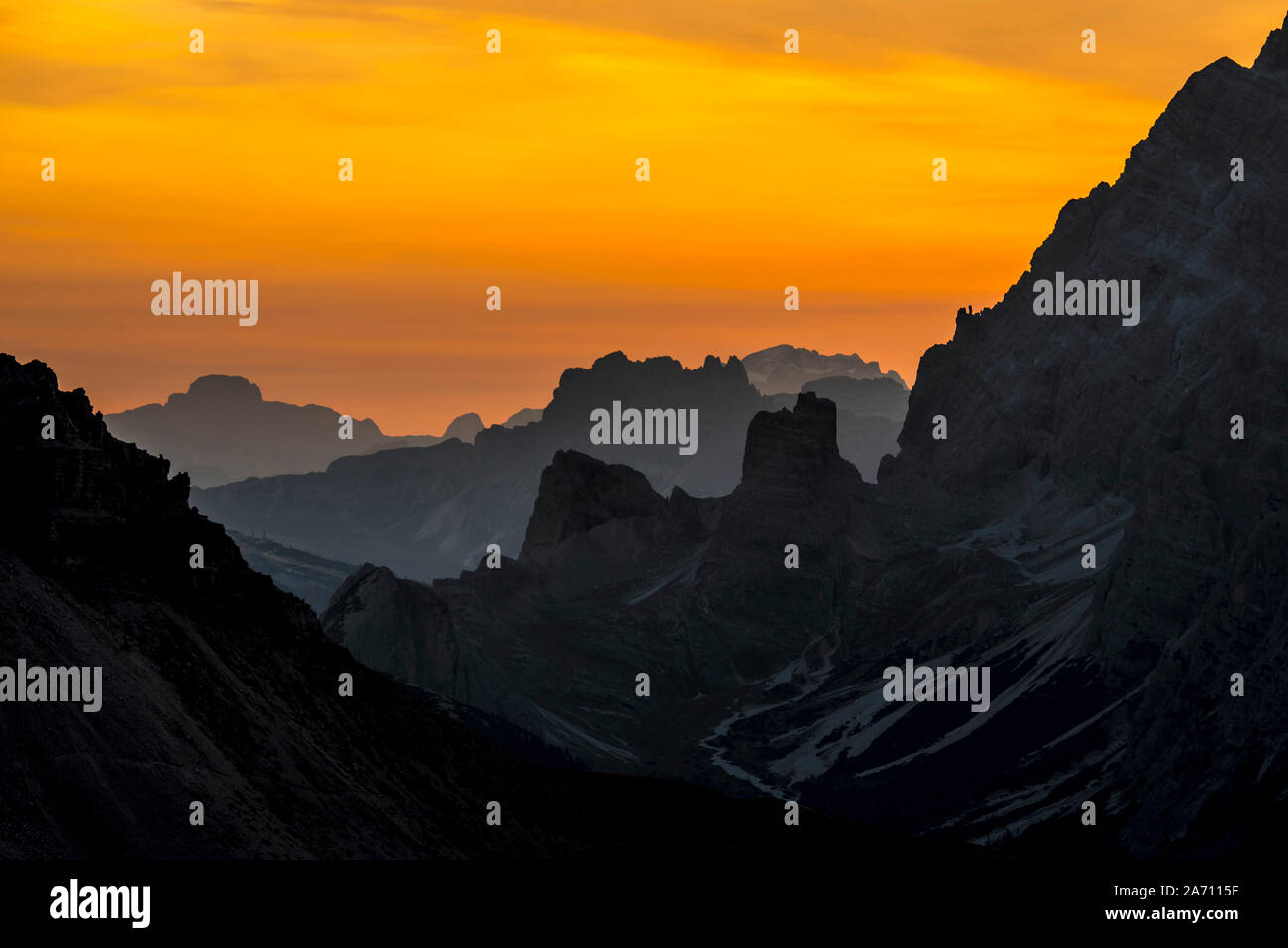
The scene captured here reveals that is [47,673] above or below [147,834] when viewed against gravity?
above

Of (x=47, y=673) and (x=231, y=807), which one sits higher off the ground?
(x=47, y=673)
